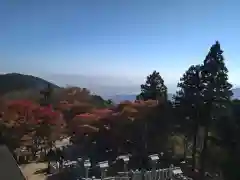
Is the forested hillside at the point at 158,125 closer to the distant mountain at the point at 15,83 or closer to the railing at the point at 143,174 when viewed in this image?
the railing at the point at 143,174

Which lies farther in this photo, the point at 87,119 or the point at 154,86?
the point at 154,86

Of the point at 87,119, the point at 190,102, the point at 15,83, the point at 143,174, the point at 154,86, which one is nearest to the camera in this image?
the point at 143,174

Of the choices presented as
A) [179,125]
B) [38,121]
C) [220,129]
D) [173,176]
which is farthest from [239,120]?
[38,121]

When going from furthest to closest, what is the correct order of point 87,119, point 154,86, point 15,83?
point 15,83 < point 154,86 < point 87,119

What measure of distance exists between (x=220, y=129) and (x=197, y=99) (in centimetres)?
245

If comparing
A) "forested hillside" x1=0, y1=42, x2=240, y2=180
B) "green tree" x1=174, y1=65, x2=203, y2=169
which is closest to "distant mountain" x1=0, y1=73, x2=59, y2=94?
"forested hillside" x1=0, y1=42, x2=240, y2=180


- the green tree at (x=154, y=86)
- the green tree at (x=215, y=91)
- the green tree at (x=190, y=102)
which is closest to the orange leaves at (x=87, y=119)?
the green tree at (x=190, y=102)

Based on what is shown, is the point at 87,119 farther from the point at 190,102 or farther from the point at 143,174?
the point at 143,174

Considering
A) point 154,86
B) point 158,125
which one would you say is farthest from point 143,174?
point 154,86

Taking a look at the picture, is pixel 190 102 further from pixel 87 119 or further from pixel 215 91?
pixel 87 119

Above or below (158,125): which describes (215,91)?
above

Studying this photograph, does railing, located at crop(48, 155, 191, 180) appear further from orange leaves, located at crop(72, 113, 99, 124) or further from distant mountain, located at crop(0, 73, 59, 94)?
distant mountain, located at crop(0, 73, 59, 94)

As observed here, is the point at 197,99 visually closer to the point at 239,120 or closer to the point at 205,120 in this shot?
the point at 205,120

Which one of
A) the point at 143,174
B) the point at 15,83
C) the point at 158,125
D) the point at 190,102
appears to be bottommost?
the point at 143,174
